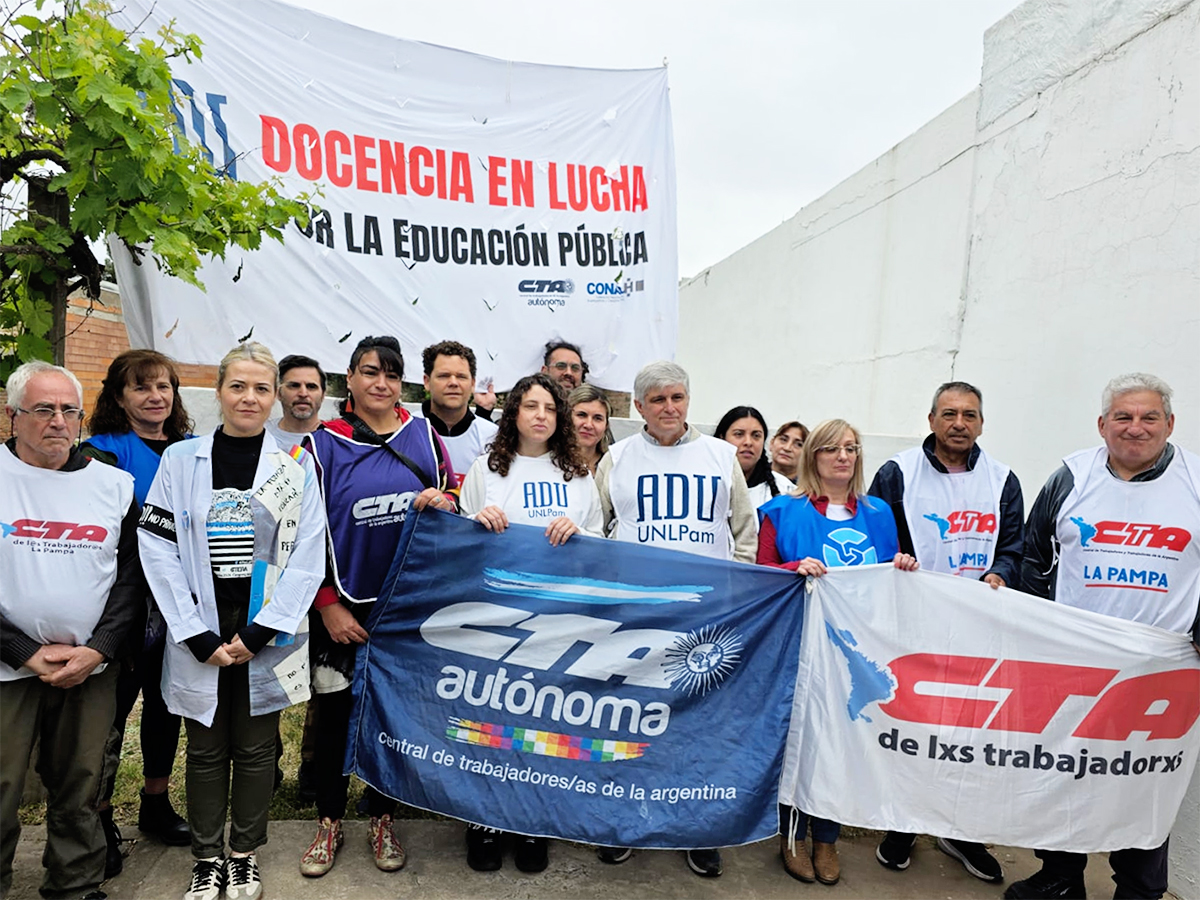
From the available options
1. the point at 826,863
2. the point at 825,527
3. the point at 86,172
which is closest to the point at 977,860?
the point at 826,863

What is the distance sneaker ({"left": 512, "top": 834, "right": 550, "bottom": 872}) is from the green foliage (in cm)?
271

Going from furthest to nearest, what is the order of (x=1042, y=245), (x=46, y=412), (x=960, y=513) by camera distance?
(x=1042, y=245) < (x=960, y=513) < (x=46, y=412)

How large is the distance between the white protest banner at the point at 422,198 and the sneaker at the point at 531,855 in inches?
116

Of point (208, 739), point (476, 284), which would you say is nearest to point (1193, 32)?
point (476, 284)

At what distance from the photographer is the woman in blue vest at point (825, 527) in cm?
324

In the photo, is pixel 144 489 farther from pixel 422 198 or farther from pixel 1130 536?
pixel 1130 536

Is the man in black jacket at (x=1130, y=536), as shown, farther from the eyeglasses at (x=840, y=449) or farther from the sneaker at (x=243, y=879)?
the sneaker at (x=243, y=879)

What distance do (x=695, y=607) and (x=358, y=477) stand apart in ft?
4.75

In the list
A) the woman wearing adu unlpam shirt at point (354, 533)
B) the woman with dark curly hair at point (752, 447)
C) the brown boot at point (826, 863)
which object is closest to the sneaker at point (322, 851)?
the woman wearing adu unlpam shirt at point (354, 533)

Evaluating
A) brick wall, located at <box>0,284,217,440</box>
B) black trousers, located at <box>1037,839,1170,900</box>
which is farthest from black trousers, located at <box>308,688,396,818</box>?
brick wall, located at <box>0,284,217,440</box>

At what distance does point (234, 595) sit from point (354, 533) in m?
0.50

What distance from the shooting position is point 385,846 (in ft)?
10.3

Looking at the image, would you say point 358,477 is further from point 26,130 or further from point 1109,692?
point 1109,692

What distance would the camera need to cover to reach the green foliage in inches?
107
